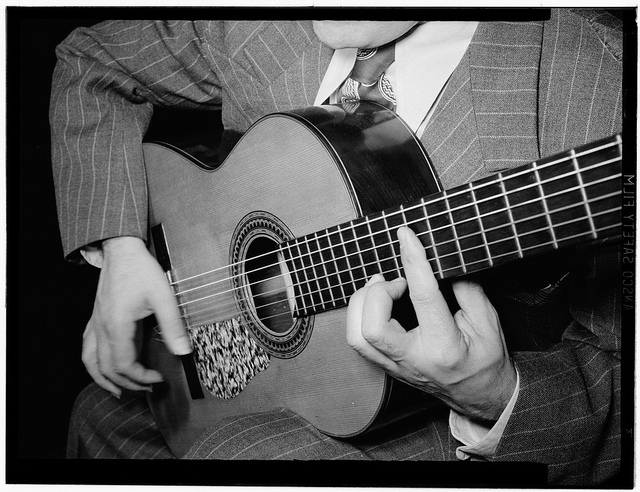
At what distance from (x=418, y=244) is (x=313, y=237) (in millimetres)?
160

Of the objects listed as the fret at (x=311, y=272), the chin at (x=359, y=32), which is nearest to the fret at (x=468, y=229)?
the fret at (x=311, y=272)

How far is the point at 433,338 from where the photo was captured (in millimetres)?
→ 819

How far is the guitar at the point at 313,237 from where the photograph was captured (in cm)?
72

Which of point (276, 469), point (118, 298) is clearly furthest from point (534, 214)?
point (118, 298)

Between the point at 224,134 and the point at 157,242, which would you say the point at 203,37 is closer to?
the point at 224,134

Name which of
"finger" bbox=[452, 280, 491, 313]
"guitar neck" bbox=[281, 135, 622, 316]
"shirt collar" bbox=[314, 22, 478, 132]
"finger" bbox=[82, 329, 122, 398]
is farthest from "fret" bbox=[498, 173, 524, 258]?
"finger" bbox=[82, 329, 122, 398]

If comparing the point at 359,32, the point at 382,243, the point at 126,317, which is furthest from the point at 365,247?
the point at 126,317

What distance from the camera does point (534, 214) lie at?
0.72 m

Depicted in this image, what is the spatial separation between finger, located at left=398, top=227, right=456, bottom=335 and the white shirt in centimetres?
16

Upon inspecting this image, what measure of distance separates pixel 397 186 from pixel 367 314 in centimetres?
17

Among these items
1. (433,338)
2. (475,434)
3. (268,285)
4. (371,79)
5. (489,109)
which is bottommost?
(475,434)

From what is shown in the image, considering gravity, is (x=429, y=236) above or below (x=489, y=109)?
below

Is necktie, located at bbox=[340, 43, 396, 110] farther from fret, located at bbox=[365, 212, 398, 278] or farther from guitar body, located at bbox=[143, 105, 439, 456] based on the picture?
fret, located at bbox=[365, 212, 398, 278]

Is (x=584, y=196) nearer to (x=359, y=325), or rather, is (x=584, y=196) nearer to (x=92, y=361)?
(x=359, y=325)
